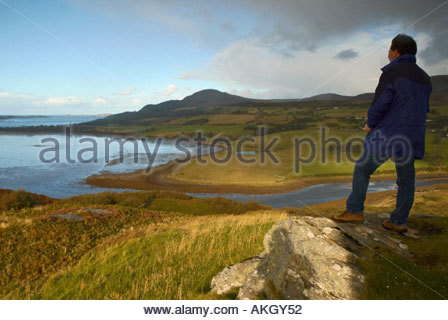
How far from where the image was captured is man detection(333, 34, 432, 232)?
402 centimetres

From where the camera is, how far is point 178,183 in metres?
51.1

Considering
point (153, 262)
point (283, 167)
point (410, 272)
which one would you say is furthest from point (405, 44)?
point (283, 167)

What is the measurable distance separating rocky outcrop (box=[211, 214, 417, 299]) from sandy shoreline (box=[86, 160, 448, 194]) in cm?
4215

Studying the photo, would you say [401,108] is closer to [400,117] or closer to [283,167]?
[400,117]

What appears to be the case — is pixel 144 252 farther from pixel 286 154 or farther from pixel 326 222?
pixel 286 154

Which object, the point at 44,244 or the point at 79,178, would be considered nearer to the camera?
the point at 44,244

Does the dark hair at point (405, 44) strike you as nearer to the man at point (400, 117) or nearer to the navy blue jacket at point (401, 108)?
the man at point (400, 117)

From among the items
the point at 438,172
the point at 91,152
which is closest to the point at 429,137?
the point at 438,172

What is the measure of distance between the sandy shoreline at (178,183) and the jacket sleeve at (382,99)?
42505mm

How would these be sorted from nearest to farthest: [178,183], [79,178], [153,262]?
[153,262], [178,183], [79,178]

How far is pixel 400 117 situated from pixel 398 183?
132cm

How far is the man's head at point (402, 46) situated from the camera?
13.8 feet

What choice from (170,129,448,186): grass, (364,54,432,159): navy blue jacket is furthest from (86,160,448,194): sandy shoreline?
(364,54,432,159): navy blue jacket

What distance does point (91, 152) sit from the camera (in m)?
88.2
